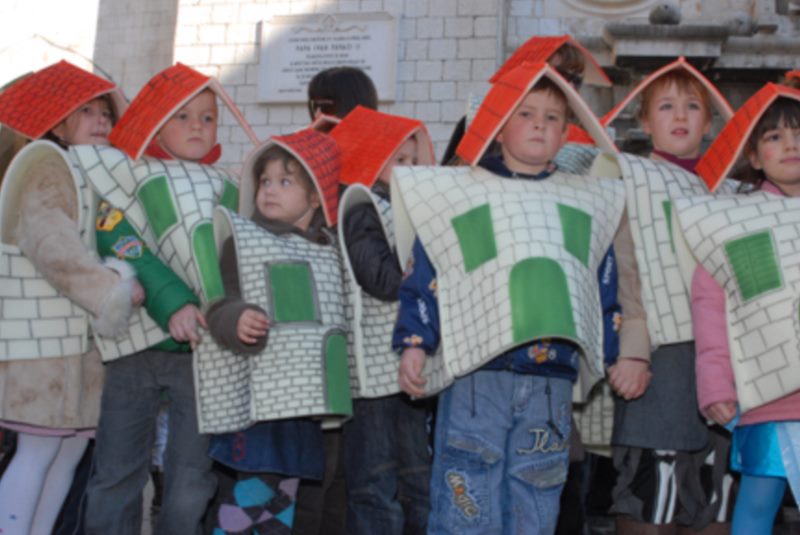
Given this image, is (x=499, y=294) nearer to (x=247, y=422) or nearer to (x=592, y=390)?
(x=592, y=390)

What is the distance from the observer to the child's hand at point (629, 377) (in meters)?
2.72

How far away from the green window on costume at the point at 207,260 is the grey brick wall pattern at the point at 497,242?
0.56 metres

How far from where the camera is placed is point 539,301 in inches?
98.5

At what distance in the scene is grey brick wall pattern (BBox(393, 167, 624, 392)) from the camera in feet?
8.38

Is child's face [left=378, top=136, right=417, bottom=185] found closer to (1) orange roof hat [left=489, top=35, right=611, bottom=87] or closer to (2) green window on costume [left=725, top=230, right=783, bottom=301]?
(1) orange roof hat [left=489, top=35, right=611, bottom=87]

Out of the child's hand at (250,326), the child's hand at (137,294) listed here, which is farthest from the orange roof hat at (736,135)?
the child's hand at (137,294)

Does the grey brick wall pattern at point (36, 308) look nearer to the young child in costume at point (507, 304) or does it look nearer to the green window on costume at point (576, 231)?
the young child in costume at point (507, 304)

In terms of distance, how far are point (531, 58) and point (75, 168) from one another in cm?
155

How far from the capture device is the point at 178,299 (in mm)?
2828

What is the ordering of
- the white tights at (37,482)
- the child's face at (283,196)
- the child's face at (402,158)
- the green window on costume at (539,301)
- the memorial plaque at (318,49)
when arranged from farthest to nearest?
the memorial plaque at (318,49)
the child's face at (402,158)
the child's face at (283,196)
the white tights at (37,482)
the green window on costume at (539,301)

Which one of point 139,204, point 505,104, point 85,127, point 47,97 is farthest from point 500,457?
point 47,97

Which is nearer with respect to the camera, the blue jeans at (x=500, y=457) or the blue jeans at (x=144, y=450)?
the blue jeans at (x=500, y=457)

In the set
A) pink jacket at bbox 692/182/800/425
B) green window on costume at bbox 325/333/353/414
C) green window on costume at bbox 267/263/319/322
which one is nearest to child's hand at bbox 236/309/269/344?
green window on costume at bbox 267/263/319/322

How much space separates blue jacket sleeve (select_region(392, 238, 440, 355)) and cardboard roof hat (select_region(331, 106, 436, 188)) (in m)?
0.49
